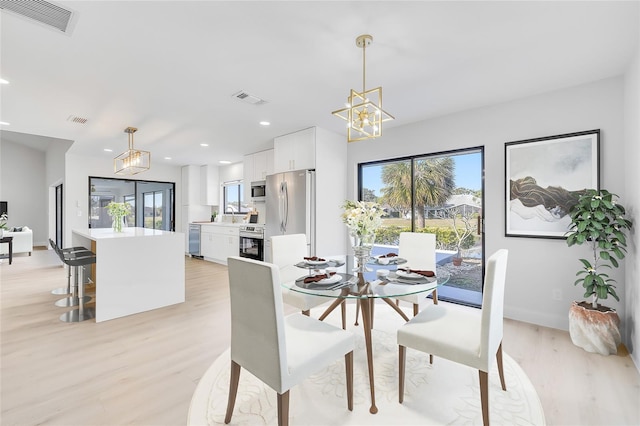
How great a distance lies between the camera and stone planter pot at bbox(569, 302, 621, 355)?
238 centimetres

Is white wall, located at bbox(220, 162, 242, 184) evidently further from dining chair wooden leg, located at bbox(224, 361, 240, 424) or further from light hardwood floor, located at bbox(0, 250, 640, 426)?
dining chair wooden leg, located at bbox(224, 361, 240, 424)

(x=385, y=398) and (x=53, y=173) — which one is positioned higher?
(x=53, y=173)

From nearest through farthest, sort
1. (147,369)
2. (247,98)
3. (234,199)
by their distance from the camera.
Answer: (147,369), (247,98), (234,199)

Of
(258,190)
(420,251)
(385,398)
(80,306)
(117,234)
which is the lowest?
(385,398)

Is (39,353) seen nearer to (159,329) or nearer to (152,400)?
(159,329)

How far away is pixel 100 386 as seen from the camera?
2.00 metres

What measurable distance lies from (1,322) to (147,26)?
3.50m

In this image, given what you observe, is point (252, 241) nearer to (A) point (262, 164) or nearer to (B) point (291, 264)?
(A) point (262, 164)

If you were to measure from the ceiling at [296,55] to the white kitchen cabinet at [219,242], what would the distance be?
2980 mm

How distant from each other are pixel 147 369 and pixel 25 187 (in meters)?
10.5

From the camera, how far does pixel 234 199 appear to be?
734 cm

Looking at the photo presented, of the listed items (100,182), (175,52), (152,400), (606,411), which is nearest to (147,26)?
(175,52)

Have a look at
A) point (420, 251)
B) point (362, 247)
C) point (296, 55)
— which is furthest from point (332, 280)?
point (296, 55)

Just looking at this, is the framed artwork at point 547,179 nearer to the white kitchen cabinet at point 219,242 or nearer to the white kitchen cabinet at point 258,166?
the white kitchen cabinet at point 258,166
